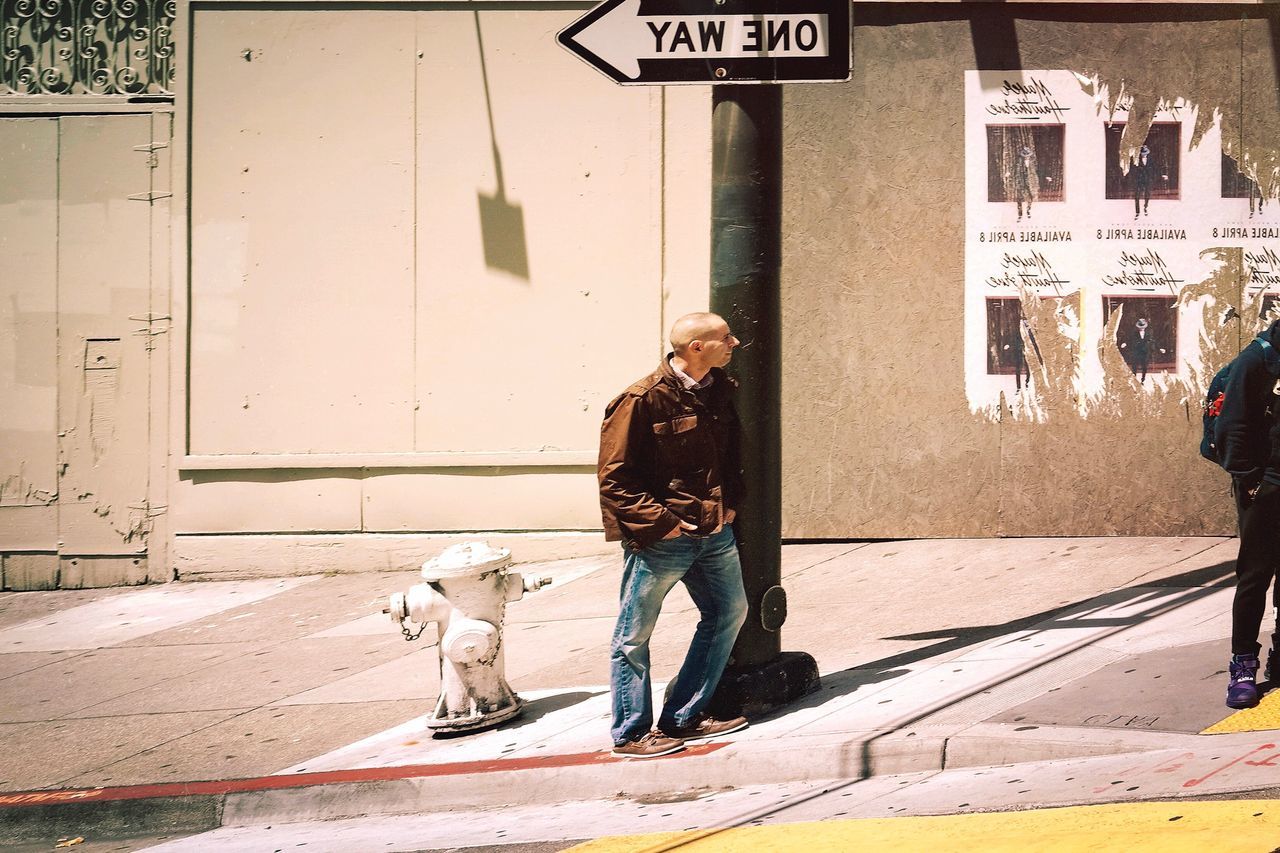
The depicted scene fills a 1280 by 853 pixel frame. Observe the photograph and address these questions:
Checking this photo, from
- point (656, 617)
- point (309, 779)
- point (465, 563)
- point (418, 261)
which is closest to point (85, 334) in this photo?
point (418, 261)

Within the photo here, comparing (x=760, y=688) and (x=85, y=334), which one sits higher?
(x=85, y=334)

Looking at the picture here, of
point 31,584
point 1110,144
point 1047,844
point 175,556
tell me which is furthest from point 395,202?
point 1047,844

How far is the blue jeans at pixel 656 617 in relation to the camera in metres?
5.76

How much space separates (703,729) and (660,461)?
1.16m

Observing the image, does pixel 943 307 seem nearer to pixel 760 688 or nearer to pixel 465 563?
pixel 760 688

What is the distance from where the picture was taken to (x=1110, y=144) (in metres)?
9.37

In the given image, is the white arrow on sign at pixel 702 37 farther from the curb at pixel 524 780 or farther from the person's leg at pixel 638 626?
A: the curb at pixel 524 780

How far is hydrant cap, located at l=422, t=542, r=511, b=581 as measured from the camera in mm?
6363

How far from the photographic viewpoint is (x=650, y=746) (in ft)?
19.0

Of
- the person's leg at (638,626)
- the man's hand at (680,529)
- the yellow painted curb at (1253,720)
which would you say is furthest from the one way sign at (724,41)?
the yellow painted curb at (1253,720)

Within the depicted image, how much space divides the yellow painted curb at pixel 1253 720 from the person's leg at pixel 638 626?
2.16 m

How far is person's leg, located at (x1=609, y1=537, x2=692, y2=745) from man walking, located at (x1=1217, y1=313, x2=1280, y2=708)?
225 cm

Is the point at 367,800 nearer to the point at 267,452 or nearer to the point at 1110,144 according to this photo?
the point at 267,452

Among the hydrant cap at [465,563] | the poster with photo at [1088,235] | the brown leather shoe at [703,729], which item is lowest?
the brown leather shoe at [703,729]
